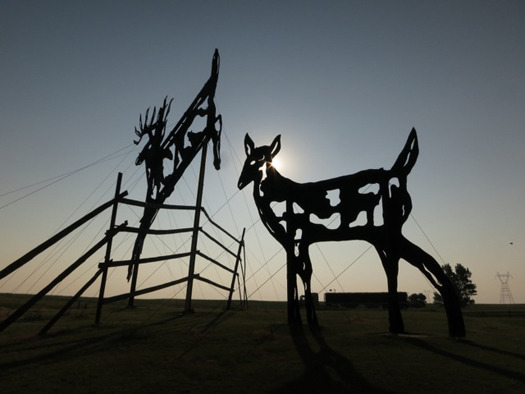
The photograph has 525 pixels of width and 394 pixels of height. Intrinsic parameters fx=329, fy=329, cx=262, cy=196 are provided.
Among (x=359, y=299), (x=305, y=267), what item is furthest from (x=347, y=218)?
(x=359, y=299)

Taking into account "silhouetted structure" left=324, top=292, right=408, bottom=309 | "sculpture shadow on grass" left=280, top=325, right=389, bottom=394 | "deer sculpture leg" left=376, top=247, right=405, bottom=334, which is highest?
"silhouetted structure" left=324, top=292, right=408, bottom=309

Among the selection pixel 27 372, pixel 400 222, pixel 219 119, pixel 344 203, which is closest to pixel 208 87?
pixel 219 119

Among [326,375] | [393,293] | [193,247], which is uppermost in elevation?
[193,247]

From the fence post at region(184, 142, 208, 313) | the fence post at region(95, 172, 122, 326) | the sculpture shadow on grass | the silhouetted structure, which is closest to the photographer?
the sculpture shadow on grass

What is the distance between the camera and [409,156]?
9.38 metres

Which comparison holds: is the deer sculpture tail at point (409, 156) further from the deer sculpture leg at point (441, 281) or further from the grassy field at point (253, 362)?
the grassy field at point (253, 362)

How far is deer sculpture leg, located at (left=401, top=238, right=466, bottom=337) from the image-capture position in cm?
844

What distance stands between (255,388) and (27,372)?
12.1 ft

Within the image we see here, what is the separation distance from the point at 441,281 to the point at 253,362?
5678mm

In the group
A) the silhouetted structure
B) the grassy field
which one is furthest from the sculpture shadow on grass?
the silhouetted structure

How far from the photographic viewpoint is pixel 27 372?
5199mm

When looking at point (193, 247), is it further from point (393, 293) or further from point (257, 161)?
point (393, 293)

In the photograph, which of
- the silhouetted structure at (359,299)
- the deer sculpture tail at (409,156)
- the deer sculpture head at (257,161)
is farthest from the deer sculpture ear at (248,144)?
the silhouetted structure at (359,299)

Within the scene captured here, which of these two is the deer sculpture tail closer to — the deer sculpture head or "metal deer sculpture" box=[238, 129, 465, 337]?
"metal deer sculpture" box=[238, 129, 465, 337]
